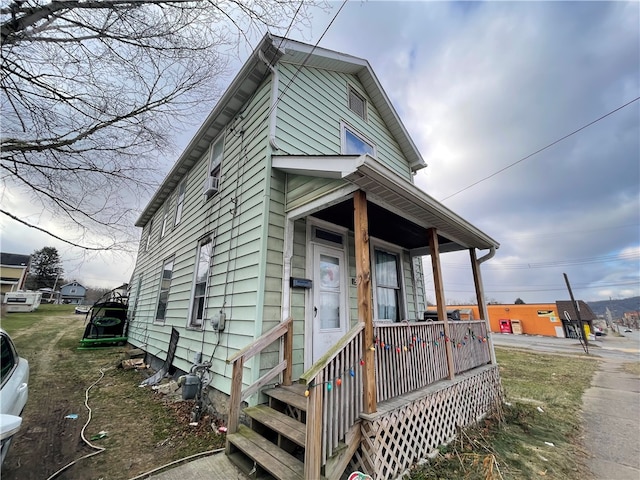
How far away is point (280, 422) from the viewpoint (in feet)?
8.98

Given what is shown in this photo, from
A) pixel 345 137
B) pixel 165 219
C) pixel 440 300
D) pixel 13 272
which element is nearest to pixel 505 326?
pixel 440 300

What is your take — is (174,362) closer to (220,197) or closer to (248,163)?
(220,197)

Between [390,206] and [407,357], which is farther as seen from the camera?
[390,206]

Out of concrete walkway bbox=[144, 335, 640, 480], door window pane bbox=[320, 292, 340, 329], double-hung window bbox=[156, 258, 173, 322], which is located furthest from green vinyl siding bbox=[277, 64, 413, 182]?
double-hung window bbox=[156, 258, 173, 322]

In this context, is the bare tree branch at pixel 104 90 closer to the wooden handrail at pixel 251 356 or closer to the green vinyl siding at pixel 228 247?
the green vinyl siding at pixel 228 247

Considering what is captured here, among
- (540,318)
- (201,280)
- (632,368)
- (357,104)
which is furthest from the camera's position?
(540,318)

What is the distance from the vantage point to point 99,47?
3174mm

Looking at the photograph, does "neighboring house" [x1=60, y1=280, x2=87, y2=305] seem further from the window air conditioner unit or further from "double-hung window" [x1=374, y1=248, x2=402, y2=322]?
"double-hung window" [x1=374, y1=248, x2=402, y2=322]

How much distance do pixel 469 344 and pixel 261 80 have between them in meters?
6.24

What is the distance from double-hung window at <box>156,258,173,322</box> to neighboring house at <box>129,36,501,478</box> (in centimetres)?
16

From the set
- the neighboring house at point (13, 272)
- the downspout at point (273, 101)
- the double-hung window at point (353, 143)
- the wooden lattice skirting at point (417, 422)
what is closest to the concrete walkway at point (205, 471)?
the wooden lattice skirting at point (417, 422)

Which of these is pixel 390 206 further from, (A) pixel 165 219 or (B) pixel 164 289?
(A) pixel 165 219

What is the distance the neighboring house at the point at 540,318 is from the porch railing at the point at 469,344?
20484mm

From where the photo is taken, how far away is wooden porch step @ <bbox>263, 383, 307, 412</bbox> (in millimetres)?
2817
